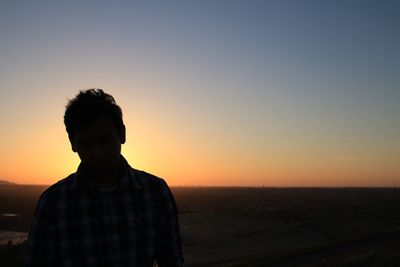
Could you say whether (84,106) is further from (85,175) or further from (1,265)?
(1,265)

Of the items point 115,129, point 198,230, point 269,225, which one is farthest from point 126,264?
point 269,225

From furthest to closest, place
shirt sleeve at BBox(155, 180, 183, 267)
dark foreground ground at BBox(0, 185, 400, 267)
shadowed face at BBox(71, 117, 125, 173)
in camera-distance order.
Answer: dark foreground ground at BBox(0, 185, 400, 267) → shirt sleeve at BBox(155, 180, 183, 267) → shadowed face at BBox(71, 117, 125, 173)

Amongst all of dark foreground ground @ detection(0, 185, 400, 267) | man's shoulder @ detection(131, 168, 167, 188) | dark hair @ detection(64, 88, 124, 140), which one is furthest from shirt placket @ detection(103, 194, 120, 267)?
dark foreground ground @ detection(0, 185, 400, 267)

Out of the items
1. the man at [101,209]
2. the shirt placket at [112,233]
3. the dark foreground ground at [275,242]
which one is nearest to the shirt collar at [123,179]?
the man at [101,209]

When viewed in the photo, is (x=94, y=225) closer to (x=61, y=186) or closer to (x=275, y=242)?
(x=61, y=186)

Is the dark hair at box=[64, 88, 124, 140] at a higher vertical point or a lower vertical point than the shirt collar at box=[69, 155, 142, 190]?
higher

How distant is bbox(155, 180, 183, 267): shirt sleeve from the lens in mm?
2598

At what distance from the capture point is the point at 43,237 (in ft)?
7.79

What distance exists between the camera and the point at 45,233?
238 cm

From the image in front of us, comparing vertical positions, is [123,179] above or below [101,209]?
above

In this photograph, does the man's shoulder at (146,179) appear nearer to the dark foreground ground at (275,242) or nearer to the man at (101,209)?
the man at (101,209)

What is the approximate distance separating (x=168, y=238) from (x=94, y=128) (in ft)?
2.36

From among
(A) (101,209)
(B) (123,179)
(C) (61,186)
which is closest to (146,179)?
(B) (123,179)

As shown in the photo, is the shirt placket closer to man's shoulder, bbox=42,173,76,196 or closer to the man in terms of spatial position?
the man
